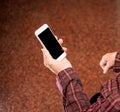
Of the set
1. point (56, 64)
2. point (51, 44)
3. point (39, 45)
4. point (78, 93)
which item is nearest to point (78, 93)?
point (78, 93)

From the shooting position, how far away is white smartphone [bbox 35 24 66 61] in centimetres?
99

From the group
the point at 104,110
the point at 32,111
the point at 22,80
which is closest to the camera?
the point at 104,110

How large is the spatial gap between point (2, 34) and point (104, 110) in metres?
1.29

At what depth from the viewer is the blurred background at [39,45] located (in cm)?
160

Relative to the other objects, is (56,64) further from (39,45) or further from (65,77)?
(39,45)

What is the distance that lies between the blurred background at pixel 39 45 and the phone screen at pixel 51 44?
24.6 inches

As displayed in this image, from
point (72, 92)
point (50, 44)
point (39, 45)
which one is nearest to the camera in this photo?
point (72, 92)

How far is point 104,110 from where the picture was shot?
75cm

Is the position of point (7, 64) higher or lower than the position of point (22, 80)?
higher

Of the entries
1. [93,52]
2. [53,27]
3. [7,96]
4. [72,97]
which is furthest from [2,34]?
[72,97]

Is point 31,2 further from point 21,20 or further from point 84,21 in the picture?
point 84,21

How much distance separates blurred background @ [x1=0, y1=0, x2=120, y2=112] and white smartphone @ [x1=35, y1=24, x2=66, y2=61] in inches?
24.5

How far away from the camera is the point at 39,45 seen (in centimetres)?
183

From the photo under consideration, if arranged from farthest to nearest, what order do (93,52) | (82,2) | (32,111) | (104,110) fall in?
(82,2) < (93,52) < (32,111) < (104,110)
